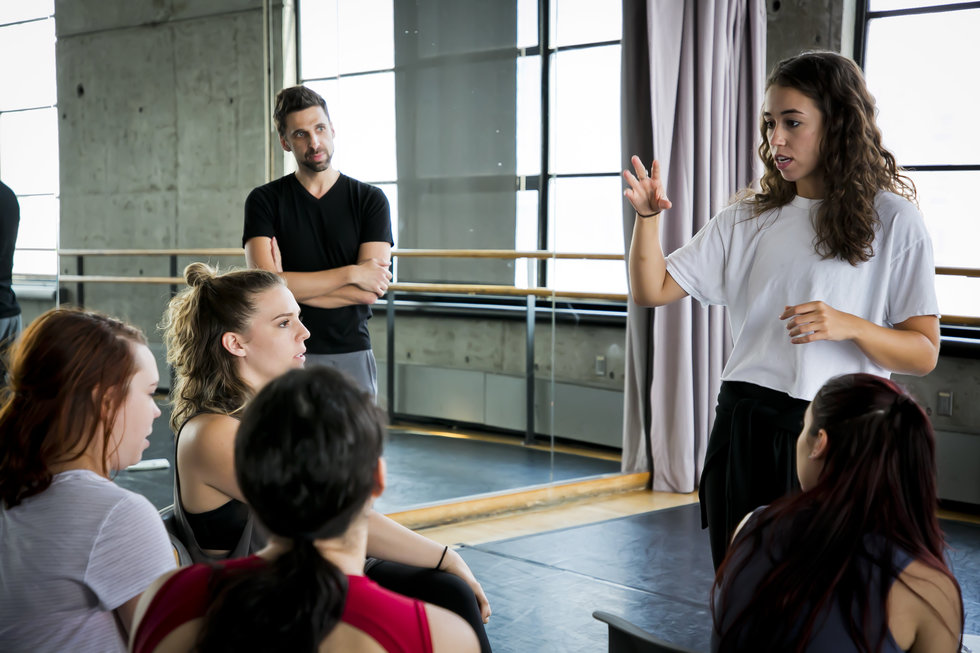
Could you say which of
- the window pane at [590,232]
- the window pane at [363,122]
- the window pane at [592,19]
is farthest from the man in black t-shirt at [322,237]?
the window pane at [592,19]

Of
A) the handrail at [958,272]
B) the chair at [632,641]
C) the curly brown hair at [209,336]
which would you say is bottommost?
the chair at [632,641]

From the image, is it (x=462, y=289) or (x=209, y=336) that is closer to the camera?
(x=209, y=336)

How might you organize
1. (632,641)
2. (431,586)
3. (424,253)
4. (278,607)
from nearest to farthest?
(278,607), (632,641), (431,586), (424,253)

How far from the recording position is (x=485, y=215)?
13.7 ft

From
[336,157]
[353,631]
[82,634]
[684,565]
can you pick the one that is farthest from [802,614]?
[336,157]

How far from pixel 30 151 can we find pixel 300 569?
9.18 ft

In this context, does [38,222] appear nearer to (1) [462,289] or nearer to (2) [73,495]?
(1) [462,289]

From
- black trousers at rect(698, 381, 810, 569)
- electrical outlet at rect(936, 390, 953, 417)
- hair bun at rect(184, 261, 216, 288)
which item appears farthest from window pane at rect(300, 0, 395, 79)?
electrical outlet at rect(936, 390, 953, 417)

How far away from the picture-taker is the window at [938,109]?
4.38 meters

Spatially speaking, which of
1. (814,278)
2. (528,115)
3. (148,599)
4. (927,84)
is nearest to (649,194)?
(814,278)

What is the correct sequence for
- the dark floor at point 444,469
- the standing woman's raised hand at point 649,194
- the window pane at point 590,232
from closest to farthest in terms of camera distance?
1. the standing woman's raised hand at point 649,194
2. the dark floor at point 444,469
3. the window pane at point 590,232

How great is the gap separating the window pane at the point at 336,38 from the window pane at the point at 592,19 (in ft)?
4.36

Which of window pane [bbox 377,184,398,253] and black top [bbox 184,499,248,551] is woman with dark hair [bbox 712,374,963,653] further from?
window pane [bbox 377,184,398,253]

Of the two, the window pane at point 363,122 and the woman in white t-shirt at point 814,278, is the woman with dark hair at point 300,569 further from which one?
the window pane at point 363,122
